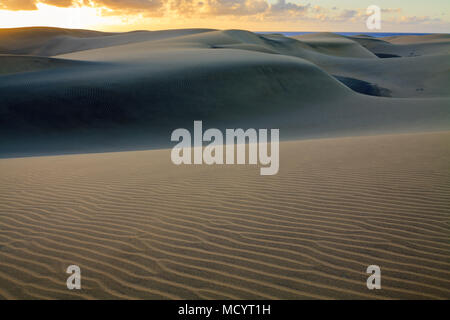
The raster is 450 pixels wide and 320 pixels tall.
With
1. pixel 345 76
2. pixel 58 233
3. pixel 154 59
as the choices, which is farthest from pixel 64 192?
pixel 345 76

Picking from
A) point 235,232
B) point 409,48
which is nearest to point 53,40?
point 409,48

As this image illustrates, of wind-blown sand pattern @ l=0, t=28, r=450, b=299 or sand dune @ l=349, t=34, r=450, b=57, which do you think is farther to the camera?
sand dune @ l=349, t=34, r=450, b=57

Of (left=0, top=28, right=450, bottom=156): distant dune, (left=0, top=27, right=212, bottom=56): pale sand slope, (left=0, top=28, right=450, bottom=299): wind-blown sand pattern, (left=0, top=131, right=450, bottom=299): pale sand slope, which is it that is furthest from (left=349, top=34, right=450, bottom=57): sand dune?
(left=0, top=131, right=450, bottom=299): pale sand slope

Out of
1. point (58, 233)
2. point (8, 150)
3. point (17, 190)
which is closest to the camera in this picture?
point (58, 233)

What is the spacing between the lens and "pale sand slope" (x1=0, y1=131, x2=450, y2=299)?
3457mm

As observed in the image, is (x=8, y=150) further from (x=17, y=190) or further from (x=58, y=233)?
(x=58, y=233)

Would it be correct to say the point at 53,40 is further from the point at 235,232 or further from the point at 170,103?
the point at 235,232

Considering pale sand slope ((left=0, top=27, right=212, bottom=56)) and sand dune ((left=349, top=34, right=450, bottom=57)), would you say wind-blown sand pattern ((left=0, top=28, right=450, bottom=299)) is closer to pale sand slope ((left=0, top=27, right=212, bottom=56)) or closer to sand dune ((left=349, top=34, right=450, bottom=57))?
pale sand slope ((left=0, top=27, right=212, bottom=56))

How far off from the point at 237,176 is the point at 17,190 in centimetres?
398

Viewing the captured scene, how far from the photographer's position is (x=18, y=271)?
3.79 metres

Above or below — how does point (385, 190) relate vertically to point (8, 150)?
below

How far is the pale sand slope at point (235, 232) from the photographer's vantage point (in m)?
3.46

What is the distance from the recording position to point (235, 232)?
4.48 meters

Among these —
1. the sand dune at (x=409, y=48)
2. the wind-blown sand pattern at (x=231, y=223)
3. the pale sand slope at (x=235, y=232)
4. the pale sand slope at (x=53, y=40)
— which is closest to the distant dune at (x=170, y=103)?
the wind-blown sand pattern at (x=231, y=223)
